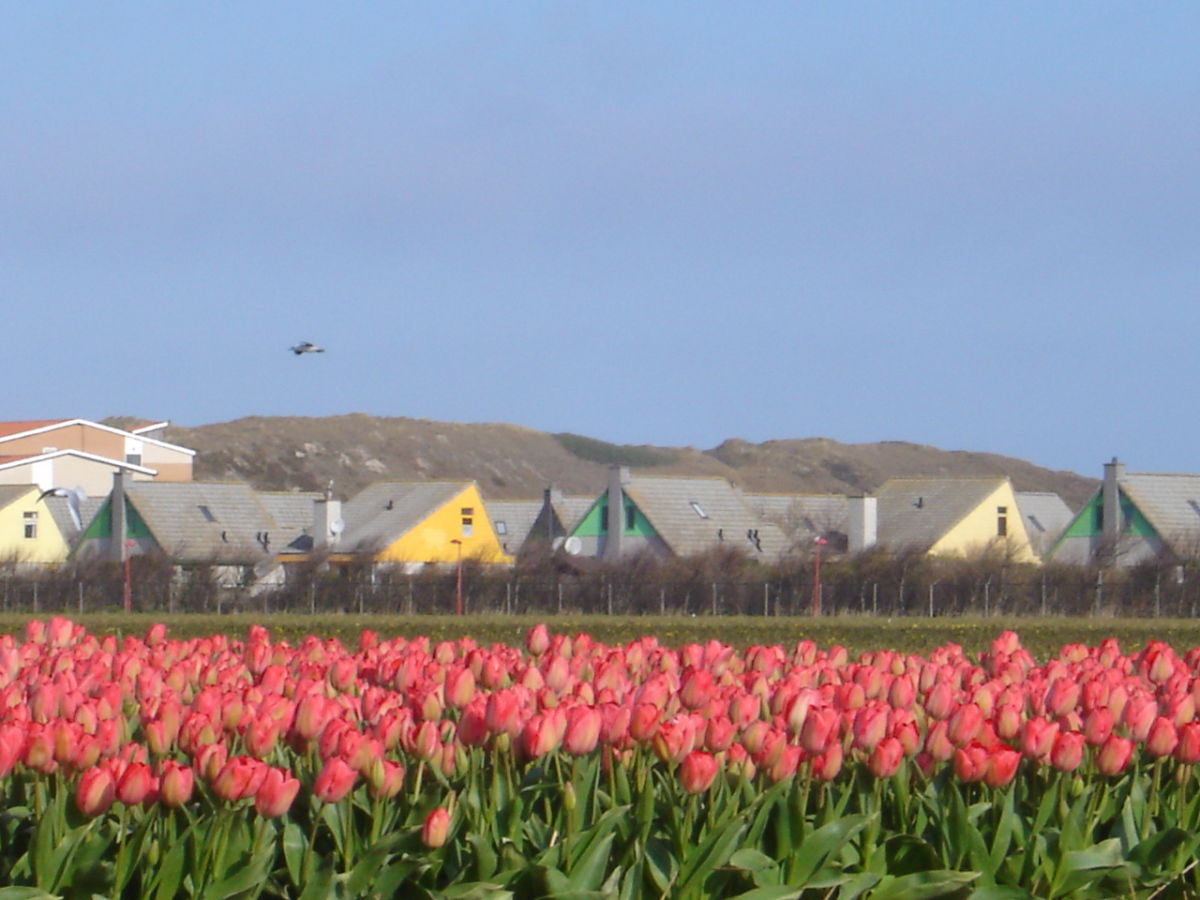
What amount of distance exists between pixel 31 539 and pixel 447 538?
40.7 feet

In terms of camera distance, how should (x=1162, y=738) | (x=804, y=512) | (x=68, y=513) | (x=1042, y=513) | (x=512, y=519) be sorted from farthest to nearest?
(x=1042, y=513), (x=512, y=519), (x=68, y=513), (x=804, y=512), (x=1162, y=738)

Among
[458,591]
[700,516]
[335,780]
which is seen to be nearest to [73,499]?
[700,516]

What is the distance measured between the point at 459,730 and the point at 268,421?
123052 mm

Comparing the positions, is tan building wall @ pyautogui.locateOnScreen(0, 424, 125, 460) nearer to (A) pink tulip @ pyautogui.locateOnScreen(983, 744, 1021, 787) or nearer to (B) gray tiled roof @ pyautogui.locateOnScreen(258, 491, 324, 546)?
(B) gray tiled roof @ pyautogui.locateOnScreen(258, 491, 324, 546)

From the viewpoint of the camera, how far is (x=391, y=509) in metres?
56.7

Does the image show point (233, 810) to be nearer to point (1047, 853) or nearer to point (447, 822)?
point (447, 822)

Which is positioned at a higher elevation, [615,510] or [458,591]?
[615,510]

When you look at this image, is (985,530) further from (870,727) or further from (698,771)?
(698,771)

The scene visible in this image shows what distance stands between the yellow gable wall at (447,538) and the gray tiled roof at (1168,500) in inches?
→ 725

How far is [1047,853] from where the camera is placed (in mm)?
6090

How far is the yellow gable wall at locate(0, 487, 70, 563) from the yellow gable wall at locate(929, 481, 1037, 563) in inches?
1015

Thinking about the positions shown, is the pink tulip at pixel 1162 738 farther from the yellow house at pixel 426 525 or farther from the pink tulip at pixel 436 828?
the yellow house at pixel 426 525

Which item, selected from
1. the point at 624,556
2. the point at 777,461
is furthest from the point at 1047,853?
the point at 777,461

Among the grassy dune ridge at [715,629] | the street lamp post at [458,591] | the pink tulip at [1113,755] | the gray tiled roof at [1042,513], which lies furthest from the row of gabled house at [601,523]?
the pink tulip at [1113,755]
